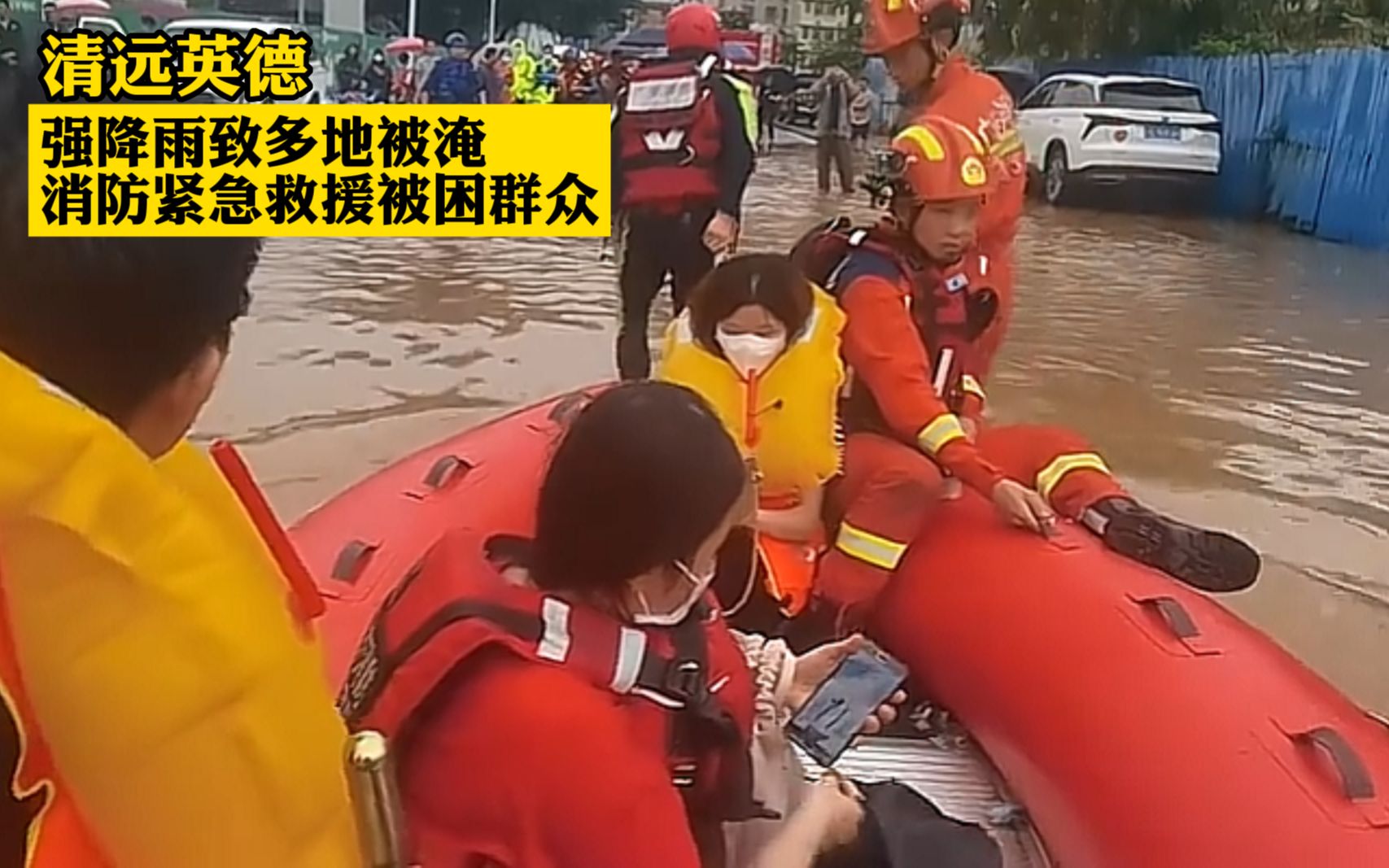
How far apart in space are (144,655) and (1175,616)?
1.62m

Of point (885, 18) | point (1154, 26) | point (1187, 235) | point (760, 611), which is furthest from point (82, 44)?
point (1154, 26)

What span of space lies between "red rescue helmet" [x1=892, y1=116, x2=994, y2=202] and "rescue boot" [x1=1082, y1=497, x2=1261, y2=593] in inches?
20.5

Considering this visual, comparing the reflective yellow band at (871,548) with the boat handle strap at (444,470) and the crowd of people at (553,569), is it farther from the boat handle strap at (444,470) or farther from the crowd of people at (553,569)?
the boat handle strap at (444,470)

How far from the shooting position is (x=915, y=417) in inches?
97.9

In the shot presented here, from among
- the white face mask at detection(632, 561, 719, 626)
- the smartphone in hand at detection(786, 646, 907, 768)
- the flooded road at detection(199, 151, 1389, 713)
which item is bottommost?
the flooded road at detection(199, 151, 1389, 713)

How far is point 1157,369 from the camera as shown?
21.0ft

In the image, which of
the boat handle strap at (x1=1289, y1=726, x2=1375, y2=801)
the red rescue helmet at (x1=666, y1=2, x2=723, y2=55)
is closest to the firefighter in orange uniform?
the boat handle strap at (x1=1289, y1=726, x2=1375, y2=801)

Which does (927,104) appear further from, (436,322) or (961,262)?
(436,322)

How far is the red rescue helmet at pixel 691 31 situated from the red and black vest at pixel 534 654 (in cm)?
320

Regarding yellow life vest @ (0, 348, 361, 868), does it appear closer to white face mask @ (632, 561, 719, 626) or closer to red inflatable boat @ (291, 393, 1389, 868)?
white face mask @ (632, 561, 719, 626)

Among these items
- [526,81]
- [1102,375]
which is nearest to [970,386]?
[1102,375]

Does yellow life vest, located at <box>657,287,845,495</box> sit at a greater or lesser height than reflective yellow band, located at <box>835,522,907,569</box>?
greater

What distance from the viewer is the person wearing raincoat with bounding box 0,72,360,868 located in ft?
2.63
